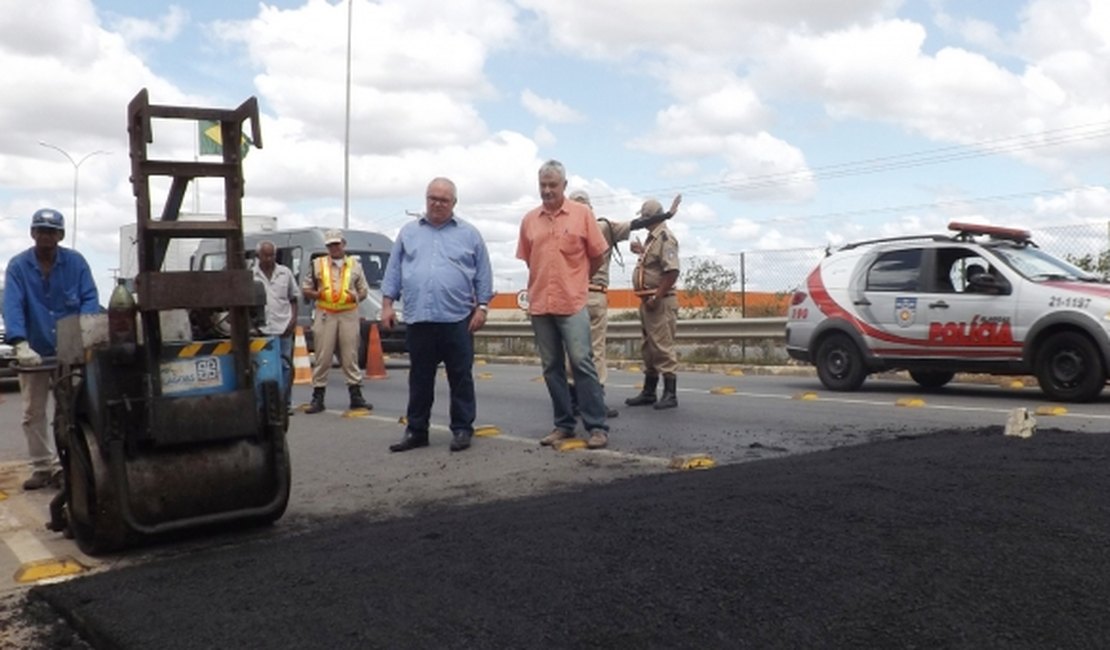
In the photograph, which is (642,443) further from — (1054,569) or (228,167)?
(1054,569)

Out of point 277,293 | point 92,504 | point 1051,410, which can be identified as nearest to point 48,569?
point 92,504

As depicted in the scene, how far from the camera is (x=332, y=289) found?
11.2 m

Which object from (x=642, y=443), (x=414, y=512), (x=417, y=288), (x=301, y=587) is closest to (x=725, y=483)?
(x=414, y=512)

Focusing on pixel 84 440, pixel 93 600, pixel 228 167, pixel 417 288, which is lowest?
pixel 93 600

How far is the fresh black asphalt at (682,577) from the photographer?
10.8 ft

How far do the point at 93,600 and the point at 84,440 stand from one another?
4.57 ft

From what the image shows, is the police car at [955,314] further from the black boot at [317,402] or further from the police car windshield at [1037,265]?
the black boot at [317,402]

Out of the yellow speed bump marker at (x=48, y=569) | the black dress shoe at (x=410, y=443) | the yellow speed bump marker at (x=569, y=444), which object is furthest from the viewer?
the black dress shoe at (x=410, y=443)

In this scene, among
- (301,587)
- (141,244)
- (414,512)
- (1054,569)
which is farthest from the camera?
(414,512)

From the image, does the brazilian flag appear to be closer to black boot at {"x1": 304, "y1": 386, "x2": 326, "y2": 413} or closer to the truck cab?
black boot at {"x1": 304, "y1": 386, "x2": 326, "y2": 413}

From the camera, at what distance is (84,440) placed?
5191 mm

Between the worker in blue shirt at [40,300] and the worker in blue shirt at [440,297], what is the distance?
2.03 metres

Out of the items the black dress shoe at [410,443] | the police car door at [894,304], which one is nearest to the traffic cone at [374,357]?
the police car door at [894,304]

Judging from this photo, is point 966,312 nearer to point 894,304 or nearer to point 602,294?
point 894,304
